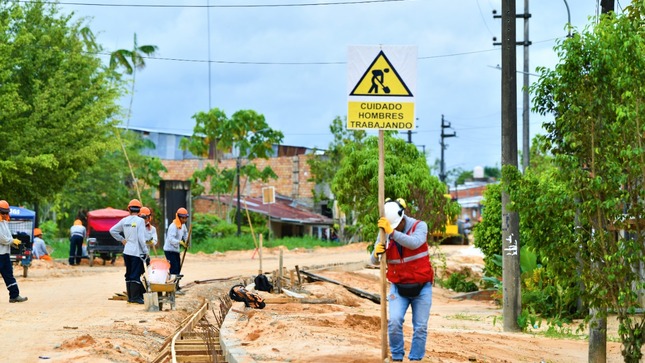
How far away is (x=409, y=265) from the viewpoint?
11.4 meters

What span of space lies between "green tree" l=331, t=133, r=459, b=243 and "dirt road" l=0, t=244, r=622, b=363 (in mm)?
3182

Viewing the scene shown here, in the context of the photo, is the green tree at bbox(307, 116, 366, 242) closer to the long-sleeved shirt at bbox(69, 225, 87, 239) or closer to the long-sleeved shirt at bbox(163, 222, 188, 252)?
the long-sleeved shirt at bbox(69, 225, 87, 239)

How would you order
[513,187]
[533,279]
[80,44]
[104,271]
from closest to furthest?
[513,187] → [533,279] → [104,271] → [80,44]

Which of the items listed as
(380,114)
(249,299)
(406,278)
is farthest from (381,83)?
(249,299)

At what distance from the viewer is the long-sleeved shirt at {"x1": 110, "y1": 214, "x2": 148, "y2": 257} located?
797 inches

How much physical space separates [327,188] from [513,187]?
2487 inches

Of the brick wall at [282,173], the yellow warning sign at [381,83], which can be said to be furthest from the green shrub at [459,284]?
the brick wall at [282,173]

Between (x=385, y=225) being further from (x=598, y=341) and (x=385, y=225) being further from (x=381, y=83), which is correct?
(x=598, y=341)

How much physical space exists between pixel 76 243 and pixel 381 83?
1224 inches

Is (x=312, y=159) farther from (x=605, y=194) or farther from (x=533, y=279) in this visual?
(x=605, y=194)

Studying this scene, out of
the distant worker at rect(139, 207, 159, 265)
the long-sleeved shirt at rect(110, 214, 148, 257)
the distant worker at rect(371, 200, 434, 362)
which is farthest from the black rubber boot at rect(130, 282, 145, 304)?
the distant worker at rect(371, 200, 434, 362)

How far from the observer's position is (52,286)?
27.6m

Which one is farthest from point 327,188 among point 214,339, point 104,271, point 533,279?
point 214,339

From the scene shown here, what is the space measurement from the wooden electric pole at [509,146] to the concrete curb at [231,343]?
17.4 feet
